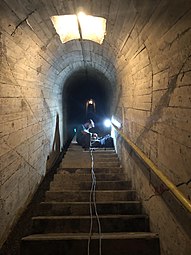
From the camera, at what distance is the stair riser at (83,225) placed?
11.1ft

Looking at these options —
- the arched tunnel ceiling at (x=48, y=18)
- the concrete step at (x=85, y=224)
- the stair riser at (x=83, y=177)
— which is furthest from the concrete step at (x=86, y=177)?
the arched tunnel ceiling at (x=48, y=18)

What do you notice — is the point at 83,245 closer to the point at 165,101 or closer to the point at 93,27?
the point at 165,101

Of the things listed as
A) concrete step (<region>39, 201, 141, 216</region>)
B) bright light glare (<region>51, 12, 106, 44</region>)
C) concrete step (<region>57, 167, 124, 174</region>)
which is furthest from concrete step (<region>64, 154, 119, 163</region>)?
bright light glare (<region>51, 12, 106, 44</region>)

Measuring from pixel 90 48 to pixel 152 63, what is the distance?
3.24m

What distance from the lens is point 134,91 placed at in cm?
426

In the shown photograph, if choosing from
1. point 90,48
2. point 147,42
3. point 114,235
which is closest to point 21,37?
point 147,42

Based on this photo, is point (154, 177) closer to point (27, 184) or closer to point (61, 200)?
point (61, 200)

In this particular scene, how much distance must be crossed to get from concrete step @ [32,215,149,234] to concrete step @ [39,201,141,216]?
16.9 inches

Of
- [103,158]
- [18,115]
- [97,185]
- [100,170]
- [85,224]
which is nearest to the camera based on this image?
[85,224]

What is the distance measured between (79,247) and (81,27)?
4195mm

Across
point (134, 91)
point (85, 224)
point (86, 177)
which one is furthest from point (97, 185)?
point (134, 91)

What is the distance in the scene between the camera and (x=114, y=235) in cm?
304

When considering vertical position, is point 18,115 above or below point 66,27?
below

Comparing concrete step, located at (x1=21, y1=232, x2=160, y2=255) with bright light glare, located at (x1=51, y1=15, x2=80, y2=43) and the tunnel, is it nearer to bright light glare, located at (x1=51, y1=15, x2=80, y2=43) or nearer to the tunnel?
the tunnel
